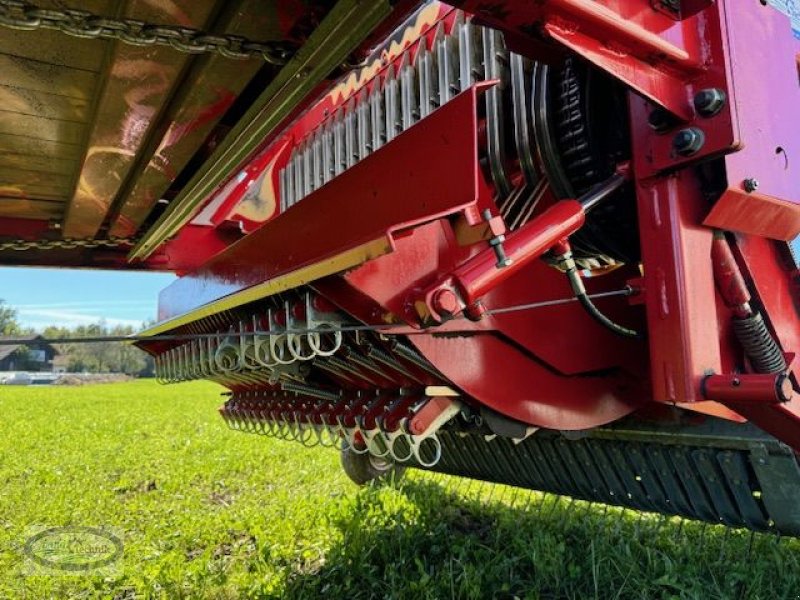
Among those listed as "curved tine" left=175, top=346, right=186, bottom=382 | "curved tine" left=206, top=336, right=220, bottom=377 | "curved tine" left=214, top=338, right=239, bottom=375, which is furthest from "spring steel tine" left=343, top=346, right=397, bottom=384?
"curved tine" left=175, top=346, right=186, bottom=382

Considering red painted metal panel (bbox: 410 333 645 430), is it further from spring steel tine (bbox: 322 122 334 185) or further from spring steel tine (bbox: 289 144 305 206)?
spring steel tine (bbox: 289 144 305 206)

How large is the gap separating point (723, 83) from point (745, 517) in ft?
4.37

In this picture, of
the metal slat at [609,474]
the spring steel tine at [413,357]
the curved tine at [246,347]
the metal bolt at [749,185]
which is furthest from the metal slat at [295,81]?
the metal slat at [609,474]

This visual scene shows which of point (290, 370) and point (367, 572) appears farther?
point (367, 572)

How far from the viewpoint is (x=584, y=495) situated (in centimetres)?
254

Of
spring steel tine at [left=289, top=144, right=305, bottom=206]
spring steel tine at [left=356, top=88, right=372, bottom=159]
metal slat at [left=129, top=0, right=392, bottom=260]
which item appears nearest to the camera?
metal slat at [left=129, top=0, right=392, bottom=260]

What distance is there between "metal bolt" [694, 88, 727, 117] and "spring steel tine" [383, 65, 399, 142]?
1.37m

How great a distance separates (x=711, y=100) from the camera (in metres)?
1.52

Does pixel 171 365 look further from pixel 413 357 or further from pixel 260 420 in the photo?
pixel 413 357

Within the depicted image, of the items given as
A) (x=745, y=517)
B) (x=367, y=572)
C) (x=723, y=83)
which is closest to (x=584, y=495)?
(x=745, y=517)

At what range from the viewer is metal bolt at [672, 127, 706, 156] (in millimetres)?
1540

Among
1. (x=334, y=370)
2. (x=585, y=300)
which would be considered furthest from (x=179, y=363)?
(x=585, y=300)

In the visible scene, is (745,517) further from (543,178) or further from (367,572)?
(367,572)

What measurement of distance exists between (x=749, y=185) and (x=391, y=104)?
1.53 metres
